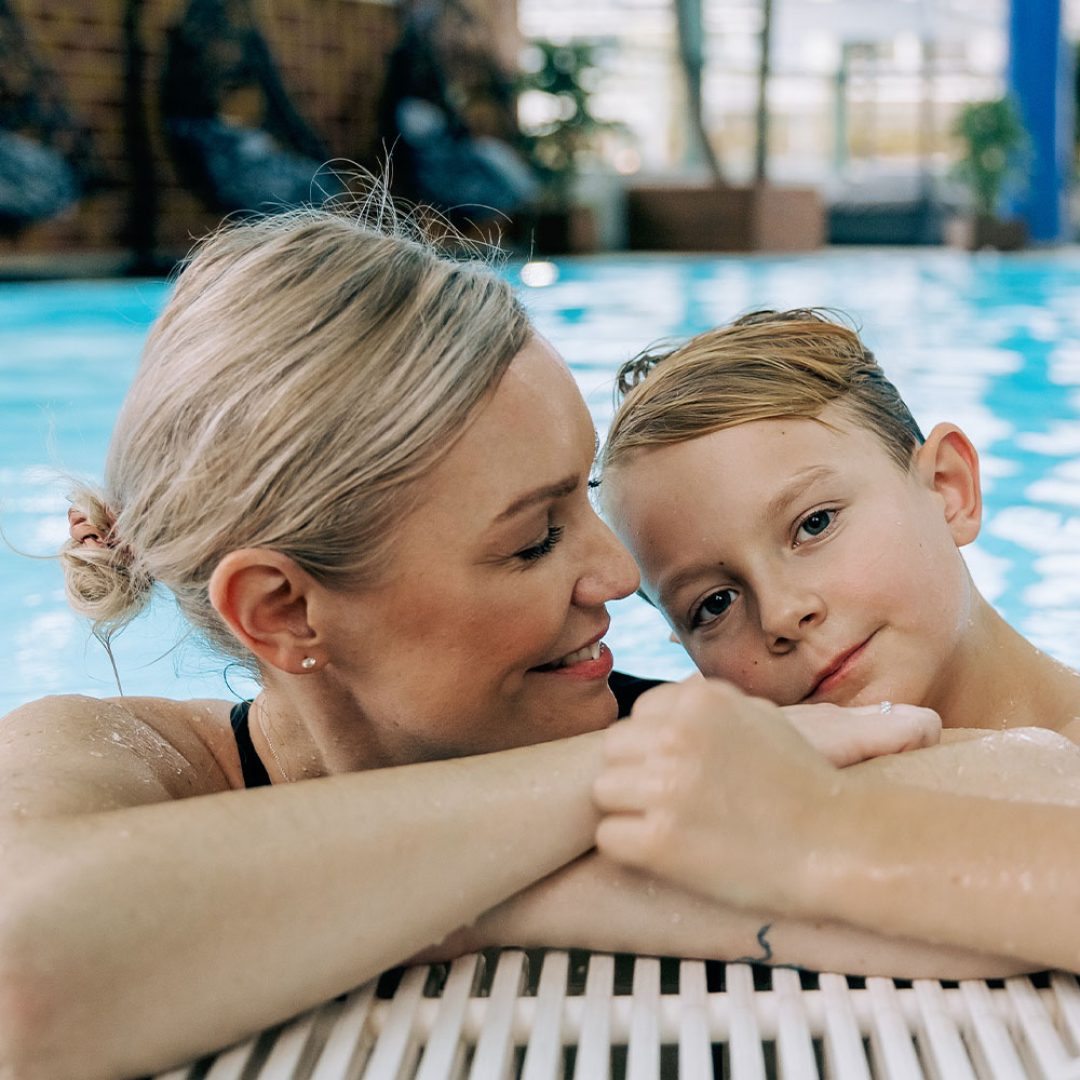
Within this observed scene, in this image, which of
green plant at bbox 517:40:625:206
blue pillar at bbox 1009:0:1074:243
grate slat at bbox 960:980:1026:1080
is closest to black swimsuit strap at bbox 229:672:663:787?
grate slat at bbox 960:980:1026:1080

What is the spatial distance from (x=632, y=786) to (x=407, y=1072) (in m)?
0.34

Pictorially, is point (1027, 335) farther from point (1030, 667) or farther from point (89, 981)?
point (89, 981)

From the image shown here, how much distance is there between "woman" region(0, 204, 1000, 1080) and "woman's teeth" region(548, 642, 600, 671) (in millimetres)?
12

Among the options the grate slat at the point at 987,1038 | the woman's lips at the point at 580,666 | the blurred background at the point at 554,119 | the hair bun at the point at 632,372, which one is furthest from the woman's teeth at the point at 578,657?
the blurred background at the point at 554,119

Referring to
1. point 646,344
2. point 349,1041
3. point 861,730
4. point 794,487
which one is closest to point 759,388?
point 794,487

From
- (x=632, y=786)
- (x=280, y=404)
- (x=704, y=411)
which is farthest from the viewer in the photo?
(x=704, y=411)

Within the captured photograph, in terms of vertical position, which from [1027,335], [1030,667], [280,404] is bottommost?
[1027,335]

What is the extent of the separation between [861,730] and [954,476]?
0.85 m

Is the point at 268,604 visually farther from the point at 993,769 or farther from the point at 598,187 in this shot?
the point at 598,187

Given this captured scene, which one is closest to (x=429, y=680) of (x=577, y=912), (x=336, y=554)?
(x=336, y=554)

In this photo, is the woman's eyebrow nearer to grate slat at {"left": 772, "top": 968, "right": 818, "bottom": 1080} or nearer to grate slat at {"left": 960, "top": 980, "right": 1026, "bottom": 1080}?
grate slat at {"left": 772, "top": 968, "right": 818, "bottom": 1080}

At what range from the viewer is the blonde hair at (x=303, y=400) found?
1.61 meters

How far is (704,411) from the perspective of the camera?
210cm

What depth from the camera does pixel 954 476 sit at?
226 cm
